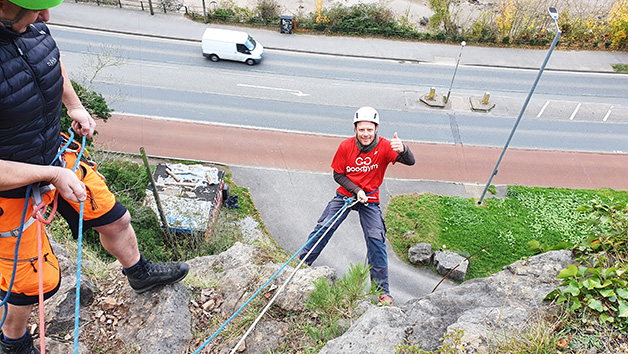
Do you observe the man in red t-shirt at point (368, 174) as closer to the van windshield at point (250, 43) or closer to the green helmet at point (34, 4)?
the green helmet at point (34, 4)

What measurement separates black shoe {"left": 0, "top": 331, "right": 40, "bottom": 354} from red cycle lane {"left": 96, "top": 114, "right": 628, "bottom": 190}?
14.8 m

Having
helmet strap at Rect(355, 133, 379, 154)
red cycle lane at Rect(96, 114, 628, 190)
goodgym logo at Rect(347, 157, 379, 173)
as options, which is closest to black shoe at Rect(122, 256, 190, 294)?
goodgym logo at Rect(347, 157, 379, 173)

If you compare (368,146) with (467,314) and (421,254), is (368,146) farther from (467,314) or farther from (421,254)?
(421,254)

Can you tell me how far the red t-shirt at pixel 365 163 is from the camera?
23.5 ft

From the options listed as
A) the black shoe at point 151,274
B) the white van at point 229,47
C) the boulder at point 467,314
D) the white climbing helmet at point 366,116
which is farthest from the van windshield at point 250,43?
the boulder at point 467,314

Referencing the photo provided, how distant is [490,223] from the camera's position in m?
17.2

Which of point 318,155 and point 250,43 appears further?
point 250,43

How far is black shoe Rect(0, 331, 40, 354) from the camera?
4516 millimetres

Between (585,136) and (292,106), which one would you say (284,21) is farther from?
(585,136)

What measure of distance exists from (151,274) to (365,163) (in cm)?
376

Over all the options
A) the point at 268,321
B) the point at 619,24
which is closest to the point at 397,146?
the point at 268,321

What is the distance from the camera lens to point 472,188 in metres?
19.0

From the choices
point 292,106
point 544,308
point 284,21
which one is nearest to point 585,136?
point 292,106

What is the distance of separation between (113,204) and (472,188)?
672 inches
